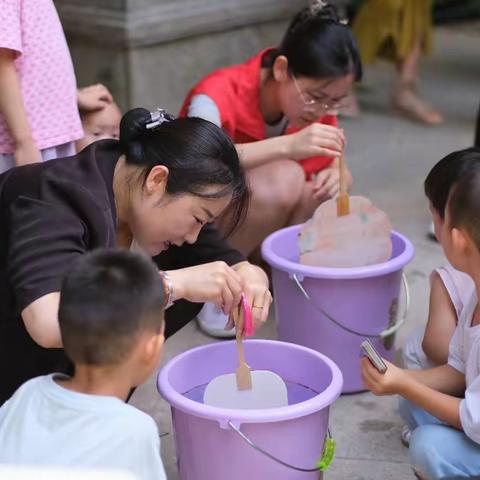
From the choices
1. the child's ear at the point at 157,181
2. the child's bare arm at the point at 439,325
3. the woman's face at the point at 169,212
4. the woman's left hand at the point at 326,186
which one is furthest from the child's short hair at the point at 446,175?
the woman's left hand at the point at 326,186

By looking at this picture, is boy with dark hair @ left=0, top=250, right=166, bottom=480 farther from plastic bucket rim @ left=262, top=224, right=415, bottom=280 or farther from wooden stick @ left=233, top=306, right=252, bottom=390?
plastic bucket rim @ left=262, top=224, right=415, bottom=280

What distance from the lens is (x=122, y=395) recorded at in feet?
4.85

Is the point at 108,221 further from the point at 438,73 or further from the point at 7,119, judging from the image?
the point at 438,73

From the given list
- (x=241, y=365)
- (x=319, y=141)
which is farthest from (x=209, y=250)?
(x=319, y=141)

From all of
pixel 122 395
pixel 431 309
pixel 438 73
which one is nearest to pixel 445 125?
pixel 438 73

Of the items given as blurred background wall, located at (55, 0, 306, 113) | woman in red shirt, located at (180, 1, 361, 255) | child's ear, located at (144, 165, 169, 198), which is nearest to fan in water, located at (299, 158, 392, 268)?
woman in red shirt, located at (180, 1, 361, 255)

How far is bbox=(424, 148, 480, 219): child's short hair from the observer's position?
6.22 ft

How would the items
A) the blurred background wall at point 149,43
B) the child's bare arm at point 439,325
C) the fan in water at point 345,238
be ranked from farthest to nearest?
the blurred background wall at point 149,43 → the fan in water at point 345,238 → the child's bare arm at point 439,325

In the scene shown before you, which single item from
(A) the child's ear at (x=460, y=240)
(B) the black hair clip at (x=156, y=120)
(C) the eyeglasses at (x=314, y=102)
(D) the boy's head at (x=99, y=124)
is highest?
(B) the black hair clip at (x=156, y=120)

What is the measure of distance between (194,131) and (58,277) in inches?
15.4

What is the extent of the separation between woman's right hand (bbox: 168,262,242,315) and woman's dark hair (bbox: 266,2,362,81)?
0.89 meters

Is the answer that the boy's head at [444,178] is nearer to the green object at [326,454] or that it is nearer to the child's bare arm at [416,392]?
the child's bare arm at [416,392]

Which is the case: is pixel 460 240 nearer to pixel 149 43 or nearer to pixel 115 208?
pixel 115 208

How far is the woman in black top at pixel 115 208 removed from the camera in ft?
5.61
